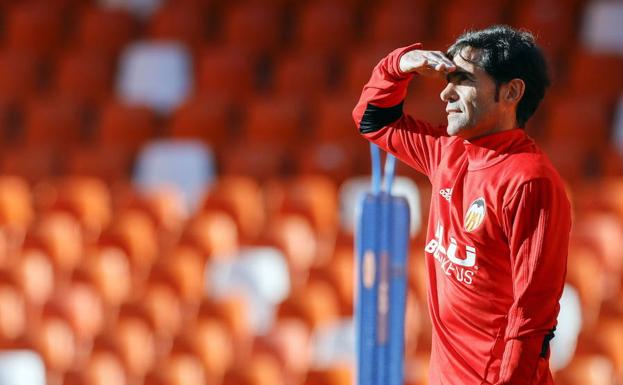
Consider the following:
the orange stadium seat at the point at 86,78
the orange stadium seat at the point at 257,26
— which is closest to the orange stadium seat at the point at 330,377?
the orange stadium seat at the point at 257,26

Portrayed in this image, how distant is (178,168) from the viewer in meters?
4.11

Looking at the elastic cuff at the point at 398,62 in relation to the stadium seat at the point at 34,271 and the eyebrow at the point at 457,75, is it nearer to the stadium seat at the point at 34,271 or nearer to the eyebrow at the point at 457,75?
the eyebrow at the point at 457,75

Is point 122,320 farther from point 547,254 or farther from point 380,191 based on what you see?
point 547,254

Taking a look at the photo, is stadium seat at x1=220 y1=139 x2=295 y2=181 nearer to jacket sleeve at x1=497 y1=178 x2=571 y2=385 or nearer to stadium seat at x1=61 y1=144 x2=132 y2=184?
stadium seat at x1=61 y1=144 x2=132 y2=184

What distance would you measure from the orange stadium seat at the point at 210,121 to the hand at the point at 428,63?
2.67 m

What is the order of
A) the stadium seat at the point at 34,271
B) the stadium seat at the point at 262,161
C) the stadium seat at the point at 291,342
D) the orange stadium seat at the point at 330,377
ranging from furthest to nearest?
the stadium seat at the point at 262,161
the stadium seat at the point at 34,271
the stadium seat at the point at 291,342
the orange stadium seat at the point at 330,377

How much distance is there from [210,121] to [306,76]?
13.2 inches

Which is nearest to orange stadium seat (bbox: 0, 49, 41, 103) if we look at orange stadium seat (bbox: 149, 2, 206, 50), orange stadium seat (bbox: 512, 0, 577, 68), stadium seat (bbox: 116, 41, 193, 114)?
stadium seat (bbox: 116, 41, 193, 114)

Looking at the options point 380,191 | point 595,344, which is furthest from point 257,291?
point 380,191

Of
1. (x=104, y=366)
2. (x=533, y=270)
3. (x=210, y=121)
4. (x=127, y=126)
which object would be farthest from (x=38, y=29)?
(x=533, y=270)

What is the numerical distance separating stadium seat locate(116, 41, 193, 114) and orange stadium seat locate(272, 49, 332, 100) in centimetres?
44

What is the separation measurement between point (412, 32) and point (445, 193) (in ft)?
9.00

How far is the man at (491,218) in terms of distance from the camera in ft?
4.42

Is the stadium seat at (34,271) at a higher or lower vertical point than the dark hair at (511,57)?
lower
